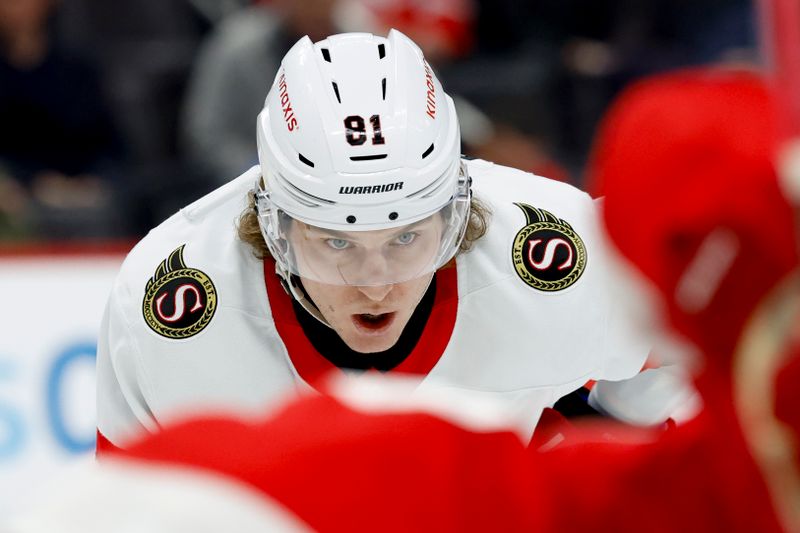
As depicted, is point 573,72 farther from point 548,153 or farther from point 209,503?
point 209,503

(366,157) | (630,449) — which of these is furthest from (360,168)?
(630,449)

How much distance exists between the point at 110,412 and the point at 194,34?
290 centimetres

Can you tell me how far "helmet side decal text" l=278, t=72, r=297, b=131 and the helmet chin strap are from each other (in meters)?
0.26

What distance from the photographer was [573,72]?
5246 millimetres

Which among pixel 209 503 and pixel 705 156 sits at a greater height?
pixel 705 156

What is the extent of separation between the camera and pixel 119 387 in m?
2.61

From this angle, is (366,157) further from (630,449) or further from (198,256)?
(630,449)

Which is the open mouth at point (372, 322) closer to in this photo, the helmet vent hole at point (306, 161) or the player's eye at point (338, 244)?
the player's eye at point (338, 244)

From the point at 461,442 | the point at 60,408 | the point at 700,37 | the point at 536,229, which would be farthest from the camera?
the point at 700,37

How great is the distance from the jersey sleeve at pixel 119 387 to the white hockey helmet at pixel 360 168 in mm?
342

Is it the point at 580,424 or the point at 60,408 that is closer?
the point at 580,424

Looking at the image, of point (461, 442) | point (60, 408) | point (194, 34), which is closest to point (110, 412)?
point (60, 408)

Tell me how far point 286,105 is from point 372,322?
406 millimetres

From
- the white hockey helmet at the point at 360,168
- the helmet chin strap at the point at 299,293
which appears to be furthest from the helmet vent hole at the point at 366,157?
the helmet chin strap at the point at 299,293
